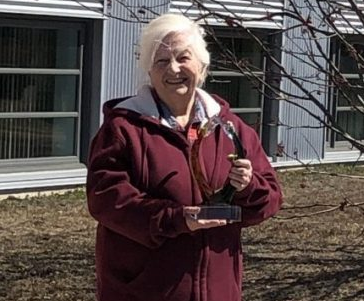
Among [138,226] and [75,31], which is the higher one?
[75,31]

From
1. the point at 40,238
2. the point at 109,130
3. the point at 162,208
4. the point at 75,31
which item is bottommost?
the point at 40,238

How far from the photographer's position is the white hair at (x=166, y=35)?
345cm

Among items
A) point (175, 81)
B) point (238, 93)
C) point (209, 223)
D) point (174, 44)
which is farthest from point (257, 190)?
point (238, 93)

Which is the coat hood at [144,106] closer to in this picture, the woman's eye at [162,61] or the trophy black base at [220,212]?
the woman's eye at [162,61]

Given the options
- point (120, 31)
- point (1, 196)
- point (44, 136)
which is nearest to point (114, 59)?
point (120, 31)

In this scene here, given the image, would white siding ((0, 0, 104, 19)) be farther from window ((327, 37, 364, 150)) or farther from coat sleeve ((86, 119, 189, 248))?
coat sleeve ((86, 119, 189, 248))

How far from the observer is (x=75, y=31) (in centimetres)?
1162

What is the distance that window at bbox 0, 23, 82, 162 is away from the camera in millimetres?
11109

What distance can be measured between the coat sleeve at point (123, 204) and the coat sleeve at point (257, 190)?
0.82 ft

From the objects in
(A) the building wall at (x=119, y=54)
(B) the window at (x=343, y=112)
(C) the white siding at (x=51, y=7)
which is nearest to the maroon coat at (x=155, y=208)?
(C) the white siding at (x=51, y=7)

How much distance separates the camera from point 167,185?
133 inches

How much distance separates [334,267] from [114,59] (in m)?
4.66

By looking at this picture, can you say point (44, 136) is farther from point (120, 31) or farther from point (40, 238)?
point (40, 238)

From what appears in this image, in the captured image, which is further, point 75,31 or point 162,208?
point 75,31
